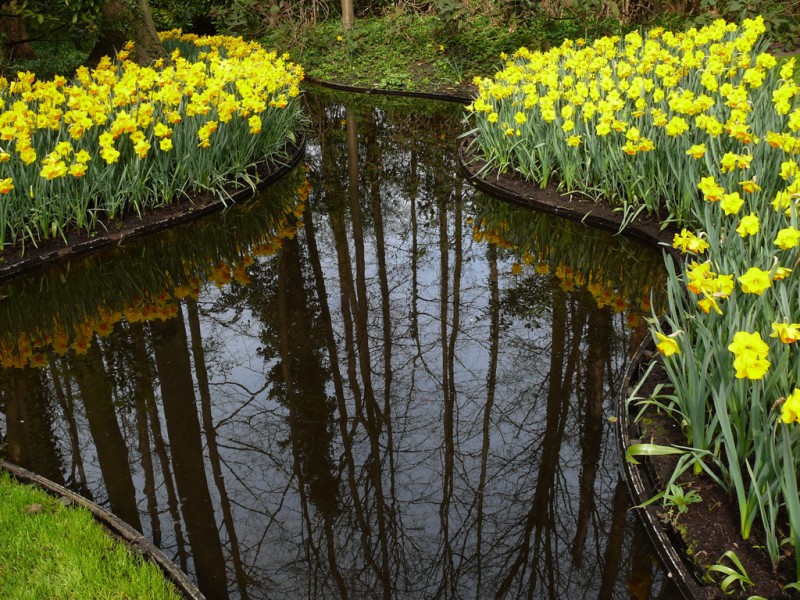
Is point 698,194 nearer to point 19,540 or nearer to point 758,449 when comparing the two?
point 758,449

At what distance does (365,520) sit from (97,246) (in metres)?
4.01

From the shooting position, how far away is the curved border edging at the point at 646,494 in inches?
103

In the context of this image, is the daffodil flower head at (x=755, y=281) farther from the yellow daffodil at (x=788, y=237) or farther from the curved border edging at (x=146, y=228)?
the curved border edging at (x=146, y=228)

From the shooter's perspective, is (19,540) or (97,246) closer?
(19,540)

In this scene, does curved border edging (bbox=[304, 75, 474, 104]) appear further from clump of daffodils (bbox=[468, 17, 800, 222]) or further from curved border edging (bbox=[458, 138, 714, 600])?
clump of daffodils (bbox=[468, 17, 800, 222])

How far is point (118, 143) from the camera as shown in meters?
6.31

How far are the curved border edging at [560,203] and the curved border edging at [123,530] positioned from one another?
3.87 meters

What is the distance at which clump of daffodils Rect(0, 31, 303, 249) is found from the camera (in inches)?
226

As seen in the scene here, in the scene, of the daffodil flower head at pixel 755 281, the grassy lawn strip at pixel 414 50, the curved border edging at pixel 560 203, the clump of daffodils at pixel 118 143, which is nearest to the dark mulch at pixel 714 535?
the daffodil flower head at pixel 755 281

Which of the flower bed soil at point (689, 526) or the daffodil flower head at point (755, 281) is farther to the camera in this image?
the daffodil flower head at point (755, 281)

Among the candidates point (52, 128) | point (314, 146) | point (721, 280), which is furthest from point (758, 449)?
point (314, 146)

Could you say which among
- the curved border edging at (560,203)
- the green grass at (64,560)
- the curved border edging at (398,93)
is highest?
the curved border edging at (398,93)

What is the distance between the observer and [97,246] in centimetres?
606

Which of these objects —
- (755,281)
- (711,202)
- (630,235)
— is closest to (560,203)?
(630,235)
